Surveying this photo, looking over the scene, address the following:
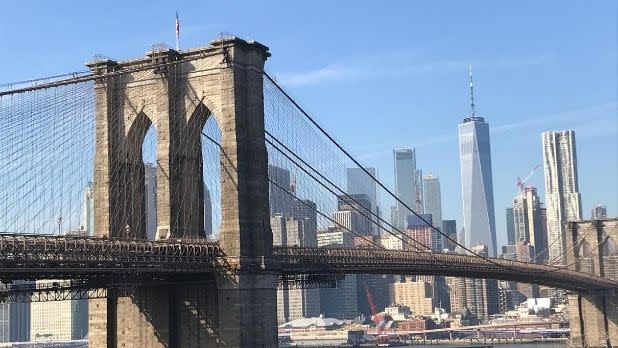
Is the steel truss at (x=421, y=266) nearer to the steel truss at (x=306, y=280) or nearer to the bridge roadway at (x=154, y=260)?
the bridge roadway at (x=154, y=260)

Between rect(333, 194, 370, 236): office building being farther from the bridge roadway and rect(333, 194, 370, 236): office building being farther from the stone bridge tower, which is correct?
the stone bridge tower

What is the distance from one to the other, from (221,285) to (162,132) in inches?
377

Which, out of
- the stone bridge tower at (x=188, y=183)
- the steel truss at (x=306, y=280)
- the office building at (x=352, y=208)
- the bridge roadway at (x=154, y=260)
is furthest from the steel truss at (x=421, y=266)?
the stone bridge tower at (x=188, y=183)

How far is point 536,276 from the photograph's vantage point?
10056 cm

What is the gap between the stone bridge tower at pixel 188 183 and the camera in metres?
51.1

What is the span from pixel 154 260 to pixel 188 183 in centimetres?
852

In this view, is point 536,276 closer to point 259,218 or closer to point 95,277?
point 259,218

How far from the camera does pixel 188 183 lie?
54.4 metres

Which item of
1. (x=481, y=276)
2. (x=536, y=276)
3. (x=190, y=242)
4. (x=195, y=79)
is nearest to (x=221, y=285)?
(x=190, y=242)

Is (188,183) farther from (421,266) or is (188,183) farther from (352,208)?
(421,266)

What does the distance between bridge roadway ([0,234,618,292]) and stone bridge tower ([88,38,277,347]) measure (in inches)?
61.3

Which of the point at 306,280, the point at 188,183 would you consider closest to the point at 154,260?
the point at 188,183

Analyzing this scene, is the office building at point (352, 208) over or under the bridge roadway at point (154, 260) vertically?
A: over

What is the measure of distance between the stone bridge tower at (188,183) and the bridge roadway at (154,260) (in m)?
1.56
